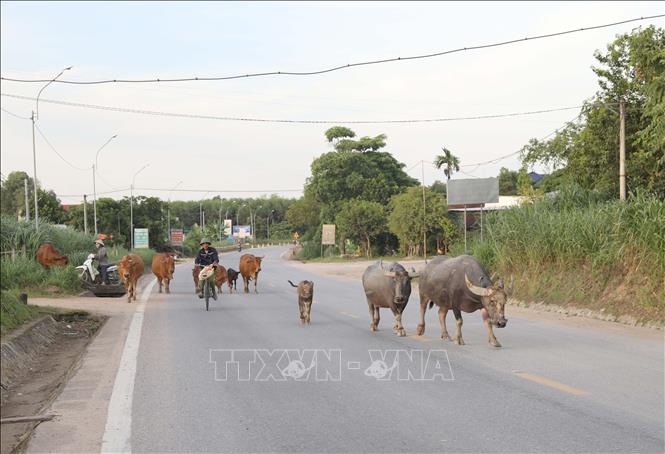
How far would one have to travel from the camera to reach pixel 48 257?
27.1m

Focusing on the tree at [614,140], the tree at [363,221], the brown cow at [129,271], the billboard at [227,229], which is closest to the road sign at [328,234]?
the tree at [363,221]

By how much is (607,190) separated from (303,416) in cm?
2360

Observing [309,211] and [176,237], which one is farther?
[309,211]

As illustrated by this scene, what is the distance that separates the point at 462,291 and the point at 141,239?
54.8 m

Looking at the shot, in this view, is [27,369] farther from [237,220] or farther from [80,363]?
[237,220]

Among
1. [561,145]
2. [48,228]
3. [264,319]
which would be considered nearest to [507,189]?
[561,145]

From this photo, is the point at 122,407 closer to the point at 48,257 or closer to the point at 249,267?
the point at 249,267

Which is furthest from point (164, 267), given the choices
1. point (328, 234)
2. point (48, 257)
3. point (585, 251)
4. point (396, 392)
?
point (328, 234)

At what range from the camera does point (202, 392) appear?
9.08m

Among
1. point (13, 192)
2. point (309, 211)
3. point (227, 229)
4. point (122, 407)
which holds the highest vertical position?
point (13, 192)

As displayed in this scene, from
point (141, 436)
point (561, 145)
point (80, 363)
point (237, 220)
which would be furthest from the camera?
point (237, 220)

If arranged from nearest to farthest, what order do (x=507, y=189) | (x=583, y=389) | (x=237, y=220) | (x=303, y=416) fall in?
(x=303, y=416) < (x=583, y=389) < (x=507, y=189) < (x=237, y=220)

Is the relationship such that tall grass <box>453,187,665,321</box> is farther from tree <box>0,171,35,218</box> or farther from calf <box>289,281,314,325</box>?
tree <box>0,171,35,218</box>

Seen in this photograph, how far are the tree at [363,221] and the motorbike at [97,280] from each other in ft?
157
